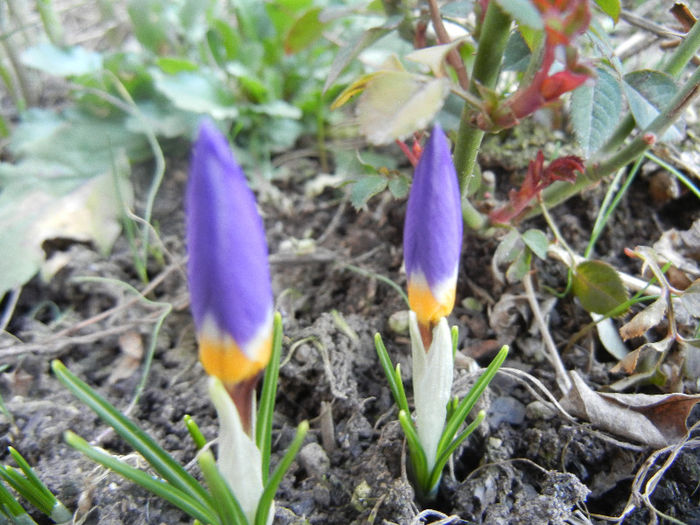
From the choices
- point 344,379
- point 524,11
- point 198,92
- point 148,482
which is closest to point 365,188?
point 344,379

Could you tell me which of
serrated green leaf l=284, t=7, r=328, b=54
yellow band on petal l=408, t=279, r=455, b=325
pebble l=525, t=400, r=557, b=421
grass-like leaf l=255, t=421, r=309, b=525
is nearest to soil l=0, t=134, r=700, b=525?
pebble l=525, t=400, r=557, b=421

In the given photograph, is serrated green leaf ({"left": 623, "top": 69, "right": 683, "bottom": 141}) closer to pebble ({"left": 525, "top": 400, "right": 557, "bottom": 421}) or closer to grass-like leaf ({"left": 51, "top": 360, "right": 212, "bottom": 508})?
pebble ({"left": 525, "top": 400, "right": 557, "bottom": 421})

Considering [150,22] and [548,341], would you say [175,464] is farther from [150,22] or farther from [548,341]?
[150,22]

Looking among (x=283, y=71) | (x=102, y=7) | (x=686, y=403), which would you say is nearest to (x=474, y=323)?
(x=686, y=403)

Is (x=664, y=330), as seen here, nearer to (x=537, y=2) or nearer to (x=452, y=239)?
(x=452, y=239)

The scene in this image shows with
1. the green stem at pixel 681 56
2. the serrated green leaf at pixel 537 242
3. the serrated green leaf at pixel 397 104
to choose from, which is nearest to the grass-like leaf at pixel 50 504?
the serrated green leaf at pixel 397 104

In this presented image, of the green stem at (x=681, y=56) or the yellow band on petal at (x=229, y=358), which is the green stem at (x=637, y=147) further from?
the yellow band on petal at (x=229, y=358)
